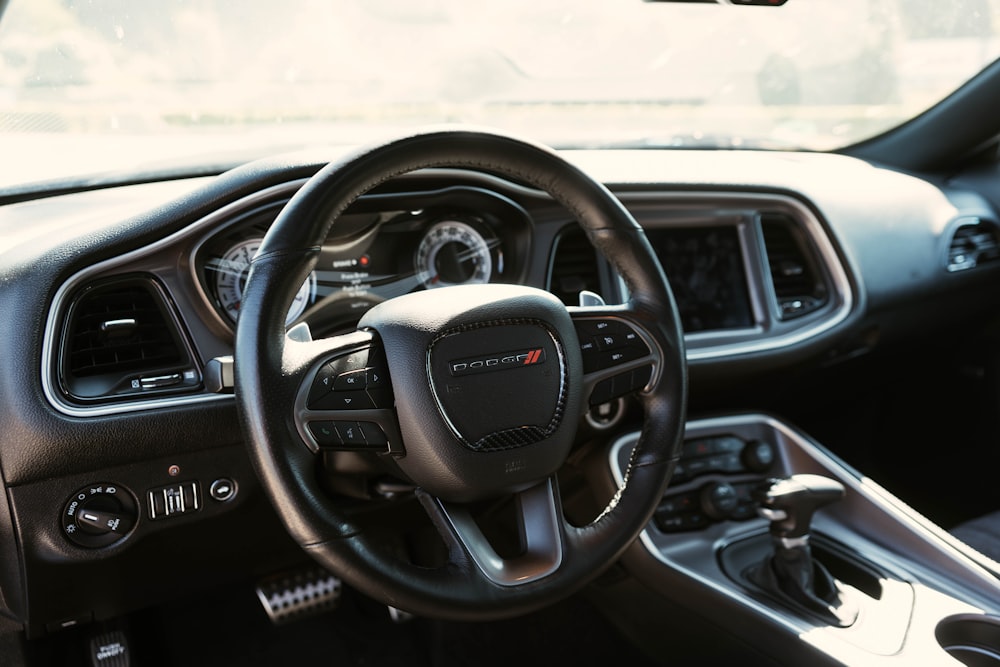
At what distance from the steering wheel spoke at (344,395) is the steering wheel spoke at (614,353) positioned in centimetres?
29

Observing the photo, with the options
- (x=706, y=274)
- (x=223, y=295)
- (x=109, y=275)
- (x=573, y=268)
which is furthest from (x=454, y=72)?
(x=109, y=275)

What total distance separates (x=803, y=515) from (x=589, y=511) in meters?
0.45

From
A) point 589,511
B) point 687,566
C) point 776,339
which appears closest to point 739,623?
point 687,566

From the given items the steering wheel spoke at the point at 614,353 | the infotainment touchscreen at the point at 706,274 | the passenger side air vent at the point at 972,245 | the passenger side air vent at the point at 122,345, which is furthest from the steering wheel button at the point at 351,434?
the passenger side air vent at the point at 972,245


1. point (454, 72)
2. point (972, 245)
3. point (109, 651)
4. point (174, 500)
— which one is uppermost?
point (454, 72)

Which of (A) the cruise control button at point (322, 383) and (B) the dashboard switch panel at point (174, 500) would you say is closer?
(A) the cruise control button at point (322, 383)

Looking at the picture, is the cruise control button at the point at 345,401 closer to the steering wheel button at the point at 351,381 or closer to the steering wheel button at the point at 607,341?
the steering wheel button at the point at 351,381

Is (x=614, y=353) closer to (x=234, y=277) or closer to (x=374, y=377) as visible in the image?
(x=374, y=377)

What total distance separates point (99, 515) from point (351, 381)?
53 centimetres

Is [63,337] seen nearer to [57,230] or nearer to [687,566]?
[57,230]

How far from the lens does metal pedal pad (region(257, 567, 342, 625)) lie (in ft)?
6.85

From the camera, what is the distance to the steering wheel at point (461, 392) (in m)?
1.07

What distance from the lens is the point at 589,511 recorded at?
1876mm

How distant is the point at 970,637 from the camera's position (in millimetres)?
1545
